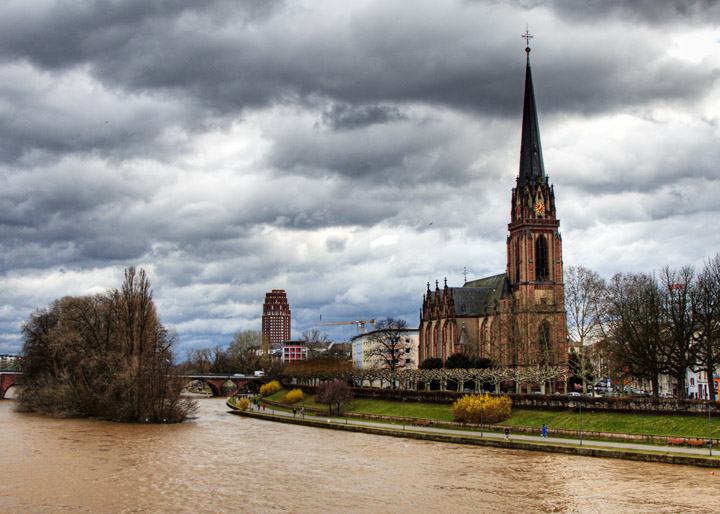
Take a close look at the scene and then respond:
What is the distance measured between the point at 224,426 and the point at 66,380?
69.9 ft

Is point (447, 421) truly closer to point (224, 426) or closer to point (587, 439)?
point (587, 439)

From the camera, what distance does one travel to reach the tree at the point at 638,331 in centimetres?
7681

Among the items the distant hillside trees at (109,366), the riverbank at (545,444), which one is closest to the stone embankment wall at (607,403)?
the riverbank at (545,444)

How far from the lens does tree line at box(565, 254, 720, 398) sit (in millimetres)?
73500

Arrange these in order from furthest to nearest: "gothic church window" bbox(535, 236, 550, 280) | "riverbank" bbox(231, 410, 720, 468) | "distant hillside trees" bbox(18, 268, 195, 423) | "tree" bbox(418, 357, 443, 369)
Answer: "tree" bbox(418, 357, 443, 369) → "gothic church window" bbox(535, 236, 550, 280) → "distant hillside trees" bbox(18, 268, 195, 423) → "riverbank" bbox(231, 410, 720, 468)

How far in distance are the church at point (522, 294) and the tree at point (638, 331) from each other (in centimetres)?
2080

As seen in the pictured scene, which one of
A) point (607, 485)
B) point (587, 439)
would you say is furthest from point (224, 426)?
point (607, 485)

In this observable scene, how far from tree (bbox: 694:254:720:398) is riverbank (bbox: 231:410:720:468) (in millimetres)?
19302

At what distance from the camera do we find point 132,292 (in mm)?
93938

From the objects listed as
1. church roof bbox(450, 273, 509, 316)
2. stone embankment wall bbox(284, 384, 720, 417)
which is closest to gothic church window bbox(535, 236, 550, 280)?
church roof bbox(450, 273, 509, 316)

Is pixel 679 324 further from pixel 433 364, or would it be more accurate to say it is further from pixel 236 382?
pixel 236 382

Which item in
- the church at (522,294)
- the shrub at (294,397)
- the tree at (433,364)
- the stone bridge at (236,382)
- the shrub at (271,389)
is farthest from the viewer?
the stone bridge at (236,382)

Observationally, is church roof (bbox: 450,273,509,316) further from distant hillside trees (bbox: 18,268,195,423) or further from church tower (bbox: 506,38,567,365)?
distant hillside trees (bbox: 18,268,195,423)

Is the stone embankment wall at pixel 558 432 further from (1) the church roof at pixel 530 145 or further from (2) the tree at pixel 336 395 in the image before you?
(1) the church roof at pixel 530 145
